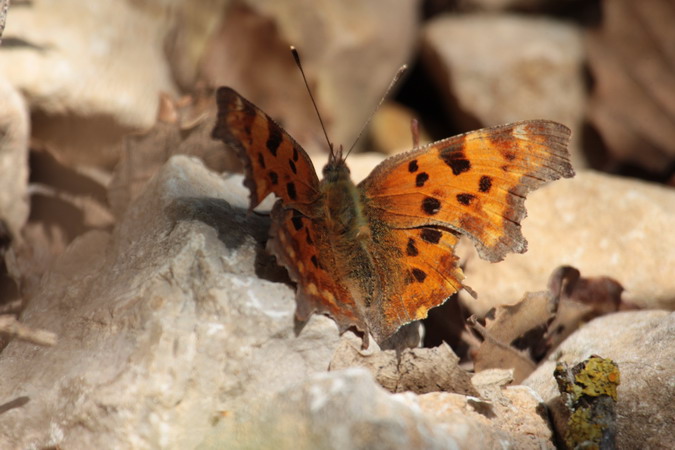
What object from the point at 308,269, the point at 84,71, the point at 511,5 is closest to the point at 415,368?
the point at 308,269

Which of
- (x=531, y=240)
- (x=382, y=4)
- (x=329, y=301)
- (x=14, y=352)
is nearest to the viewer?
(x=329, y=301)

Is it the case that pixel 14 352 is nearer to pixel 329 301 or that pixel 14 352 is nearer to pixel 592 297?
pixel 329 301

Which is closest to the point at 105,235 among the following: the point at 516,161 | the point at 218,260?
the point at 218,260

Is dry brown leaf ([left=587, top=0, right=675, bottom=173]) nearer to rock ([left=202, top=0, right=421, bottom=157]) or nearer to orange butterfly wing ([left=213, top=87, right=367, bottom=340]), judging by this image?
rock ([left=202, top=0, right=421, bottom=157])

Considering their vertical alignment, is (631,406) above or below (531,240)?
above

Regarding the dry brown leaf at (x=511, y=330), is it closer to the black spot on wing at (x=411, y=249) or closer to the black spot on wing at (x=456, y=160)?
the black spot on wing at (x=411, y=249)

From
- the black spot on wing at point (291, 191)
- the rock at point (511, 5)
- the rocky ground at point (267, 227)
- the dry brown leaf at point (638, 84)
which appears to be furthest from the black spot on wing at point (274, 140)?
the rock at point (511, 5)

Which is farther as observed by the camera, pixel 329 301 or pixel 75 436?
pixel 329 301

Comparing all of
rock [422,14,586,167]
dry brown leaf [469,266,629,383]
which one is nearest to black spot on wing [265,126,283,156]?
dry brown leaf [469,266,629,383]
